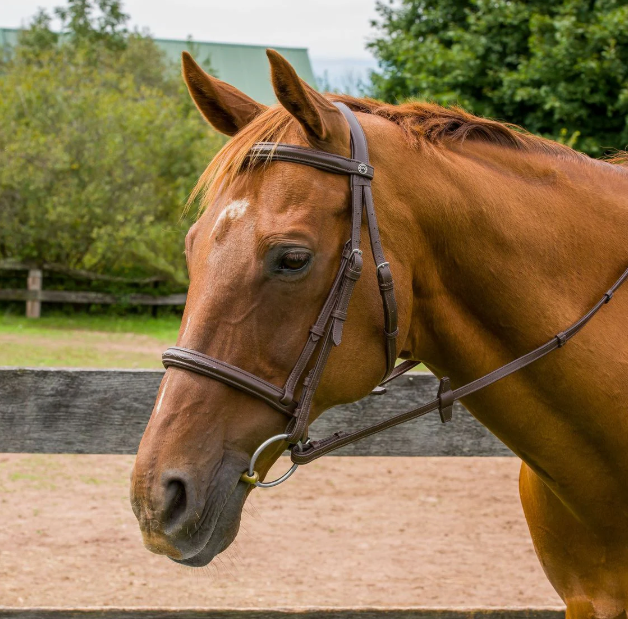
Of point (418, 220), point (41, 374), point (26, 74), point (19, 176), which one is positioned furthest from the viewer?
point (26, 74)

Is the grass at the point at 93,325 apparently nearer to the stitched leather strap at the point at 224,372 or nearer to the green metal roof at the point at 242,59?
the stitched leather strap at the point at 224,372

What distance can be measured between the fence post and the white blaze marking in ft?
63.9

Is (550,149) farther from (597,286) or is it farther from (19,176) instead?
(19,176)

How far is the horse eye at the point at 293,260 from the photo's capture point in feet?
6.07

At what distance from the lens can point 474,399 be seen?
217 cm

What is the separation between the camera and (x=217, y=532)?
5.95ft

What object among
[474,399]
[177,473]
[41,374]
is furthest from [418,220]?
[41,374]

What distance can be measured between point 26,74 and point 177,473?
70.5 feet

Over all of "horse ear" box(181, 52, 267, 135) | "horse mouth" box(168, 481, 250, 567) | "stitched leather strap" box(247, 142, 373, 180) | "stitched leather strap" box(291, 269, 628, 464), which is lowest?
"horse mouth" box(168, 481, 250, 567)

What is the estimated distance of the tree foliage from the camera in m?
19.2

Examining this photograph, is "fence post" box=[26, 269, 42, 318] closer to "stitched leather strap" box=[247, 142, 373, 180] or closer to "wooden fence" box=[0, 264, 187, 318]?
"wooden fence" box=[0, 264, 187, 318]

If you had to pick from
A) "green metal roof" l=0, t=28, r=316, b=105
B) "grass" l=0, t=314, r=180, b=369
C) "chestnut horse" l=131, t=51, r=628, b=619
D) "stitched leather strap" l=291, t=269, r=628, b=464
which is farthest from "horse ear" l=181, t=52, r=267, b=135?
"green metal roof" l=0, t=28, r=316, b=105

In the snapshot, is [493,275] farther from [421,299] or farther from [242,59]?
[242,59]

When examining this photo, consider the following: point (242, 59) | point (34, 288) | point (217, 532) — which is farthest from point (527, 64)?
point (242, 59)
